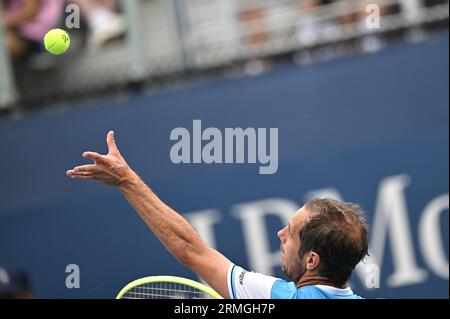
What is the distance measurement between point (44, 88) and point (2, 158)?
1784 mm

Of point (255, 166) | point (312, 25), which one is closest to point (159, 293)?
point (255, 166)

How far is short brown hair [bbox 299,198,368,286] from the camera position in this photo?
10.8 feet

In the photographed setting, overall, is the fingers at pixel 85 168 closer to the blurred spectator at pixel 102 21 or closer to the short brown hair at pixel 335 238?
the short brown hair at pixel 335 238

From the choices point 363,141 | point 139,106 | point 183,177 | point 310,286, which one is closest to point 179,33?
point 139,106

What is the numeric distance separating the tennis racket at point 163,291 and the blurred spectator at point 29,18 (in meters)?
5.47

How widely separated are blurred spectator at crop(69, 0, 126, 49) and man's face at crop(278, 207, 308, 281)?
6.08 m

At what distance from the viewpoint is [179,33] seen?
355 inches

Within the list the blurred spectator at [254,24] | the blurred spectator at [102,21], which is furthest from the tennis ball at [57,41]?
the blurred spectator at [102,21]

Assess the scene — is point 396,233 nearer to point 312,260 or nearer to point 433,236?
point 433,236

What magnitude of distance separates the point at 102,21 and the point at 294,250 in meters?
6.58

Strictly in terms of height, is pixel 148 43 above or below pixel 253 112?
above

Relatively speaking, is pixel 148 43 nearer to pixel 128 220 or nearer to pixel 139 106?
pixel 139 106

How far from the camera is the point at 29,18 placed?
932cm
